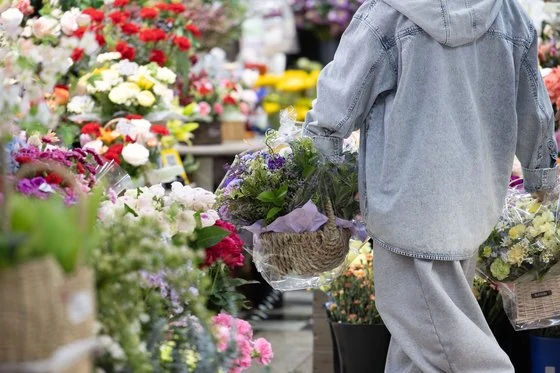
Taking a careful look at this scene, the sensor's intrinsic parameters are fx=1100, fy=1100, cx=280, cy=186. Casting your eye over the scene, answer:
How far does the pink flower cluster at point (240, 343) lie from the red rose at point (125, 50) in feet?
8.20

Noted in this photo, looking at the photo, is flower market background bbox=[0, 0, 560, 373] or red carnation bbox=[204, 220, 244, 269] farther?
red carnation bbox=[204, 220, 244, 269]

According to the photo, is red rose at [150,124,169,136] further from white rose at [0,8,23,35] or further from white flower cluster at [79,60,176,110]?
white rose at [0,8,23,35]

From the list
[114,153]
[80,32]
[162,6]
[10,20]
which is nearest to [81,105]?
[80,32]

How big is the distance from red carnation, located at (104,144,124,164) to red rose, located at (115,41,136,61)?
2.25ft

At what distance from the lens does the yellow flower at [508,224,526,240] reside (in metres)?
3.60

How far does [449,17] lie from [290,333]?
318 centimetres

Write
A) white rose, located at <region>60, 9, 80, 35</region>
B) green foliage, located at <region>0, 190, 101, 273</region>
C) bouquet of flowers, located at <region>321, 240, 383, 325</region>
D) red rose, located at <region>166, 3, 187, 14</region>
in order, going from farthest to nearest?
red rose, located at <region>166, 3, 187, 14</region> → white rose, located at <region>60, 9, 80, 35</region> → bouquet of flowers, located at <region>321, 240, 383, 325</region> → green foliage, located at <region>0, 190, 101, 273</region>

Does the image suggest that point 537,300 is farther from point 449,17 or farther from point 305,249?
point 449,17

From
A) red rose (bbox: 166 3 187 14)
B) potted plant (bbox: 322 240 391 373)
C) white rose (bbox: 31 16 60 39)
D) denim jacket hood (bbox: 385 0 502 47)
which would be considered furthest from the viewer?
red rose (bbox: 166 3 187 14)

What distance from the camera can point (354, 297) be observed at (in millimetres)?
4152

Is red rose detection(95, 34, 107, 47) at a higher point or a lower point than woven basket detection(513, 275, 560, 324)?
higher

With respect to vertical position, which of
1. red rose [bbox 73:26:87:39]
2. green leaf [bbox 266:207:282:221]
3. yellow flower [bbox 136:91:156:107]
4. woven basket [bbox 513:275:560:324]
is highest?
red rose [bbox 73:26:87:39]

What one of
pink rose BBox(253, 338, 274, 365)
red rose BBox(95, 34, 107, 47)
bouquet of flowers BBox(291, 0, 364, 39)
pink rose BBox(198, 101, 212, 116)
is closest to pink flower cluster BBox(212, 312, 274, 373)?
pink rose BBox(253, 338, 274, 365)

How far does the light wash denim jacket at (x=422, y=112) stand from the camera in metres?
3.20
